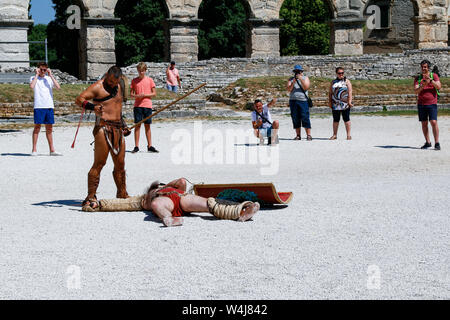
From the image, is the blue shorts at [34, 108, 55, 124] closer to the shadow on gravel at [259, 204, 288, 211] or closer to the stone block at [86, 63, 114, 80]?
the shadow on gravel at [259, 204, 288, 211]

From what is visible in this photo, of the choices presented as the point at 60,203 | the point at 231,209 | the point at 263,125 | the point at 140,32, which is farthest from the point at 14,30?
the point at 231,209

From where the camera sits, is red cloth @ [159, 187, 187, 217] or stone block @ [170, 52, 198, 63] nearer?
red cloth @ [159, 187, 187, 217]

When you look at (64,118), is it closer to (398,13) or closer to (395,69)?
(395,69)

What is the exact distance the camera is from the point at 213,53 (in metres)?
41.3

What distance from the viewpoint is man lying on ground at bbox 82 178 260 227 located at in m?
6.55

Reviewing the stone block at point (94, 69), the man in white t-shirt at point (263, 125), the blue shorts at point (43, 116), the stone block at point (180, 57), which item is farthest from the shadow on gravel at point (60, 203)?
the stone block at point (180, 57)

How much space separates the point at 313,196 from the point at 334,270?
9.88 feet

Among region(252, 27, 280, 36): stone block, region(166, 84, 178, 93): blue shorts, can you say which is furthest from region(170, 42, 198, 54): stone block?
region(166, 84, 178, 93): blue shorts

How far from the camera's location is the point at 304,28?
48781 millimetres

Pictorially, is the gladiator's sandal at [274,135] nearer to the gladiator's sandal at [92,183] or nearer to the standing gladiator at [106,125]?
the standing gladiator at [106,125]

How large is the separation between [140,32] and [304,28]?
14.8 meters

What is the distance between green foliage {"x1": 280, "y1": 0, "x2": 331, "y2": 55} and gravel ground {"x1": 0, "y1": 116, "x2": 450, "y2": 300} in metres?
38.5

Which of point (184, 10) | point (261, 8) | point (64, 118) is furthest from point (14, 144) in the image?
A: point (261, 8)

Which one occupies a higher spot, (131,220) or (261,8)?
(261,8)
